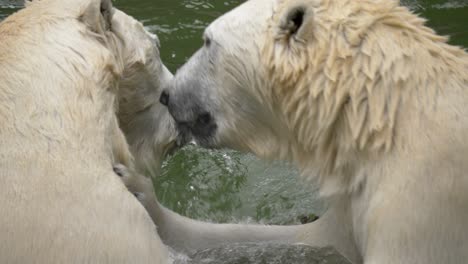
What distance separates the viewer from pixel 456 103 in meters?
3.29

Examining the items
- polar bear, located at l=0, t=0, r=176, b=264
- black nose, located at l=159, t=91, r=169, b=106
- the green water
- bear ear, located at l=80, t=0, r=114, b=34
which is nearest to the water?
the green water

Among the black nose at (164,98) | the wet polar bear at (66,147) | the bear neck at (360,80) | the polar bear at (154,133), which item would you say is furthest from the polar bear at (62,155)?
the bear neck at (360,80)

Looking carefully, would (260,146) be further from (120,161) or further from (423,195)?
(423,195)

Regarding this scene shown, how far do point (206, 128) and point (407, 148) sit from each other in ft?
3.25

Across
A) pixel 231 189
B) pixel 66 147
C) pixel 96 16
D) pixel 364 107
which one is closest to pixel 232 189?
pixel 231 189

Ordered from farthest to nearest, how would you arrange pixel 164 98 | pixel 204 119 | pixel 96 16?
pixel 164 98 < pixel 204 119 < pixel 96 16

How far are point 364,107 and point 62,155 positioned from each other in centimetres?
110

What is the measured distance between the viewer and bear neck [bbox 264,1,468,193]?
332 centimetres

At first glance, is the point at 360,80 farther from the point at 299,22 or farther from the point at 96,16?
the point at 96,16

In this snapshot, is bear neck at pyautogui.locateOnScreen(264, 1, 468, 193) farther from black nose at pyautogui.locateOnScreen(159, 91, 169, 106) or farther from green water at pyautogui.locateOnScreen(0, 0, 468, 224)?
green water at pyautogui.locateOnScreen(0, 0, 468, 224)

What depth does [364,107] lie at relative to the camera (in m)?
3.36

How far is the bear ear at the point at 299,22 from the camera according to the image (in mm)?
3402

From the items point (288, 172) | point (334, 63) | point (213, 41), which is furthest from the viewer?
point (288, 172)

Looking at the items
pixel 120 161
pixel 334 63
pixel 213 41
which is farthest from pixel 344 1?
pixel 120 161
